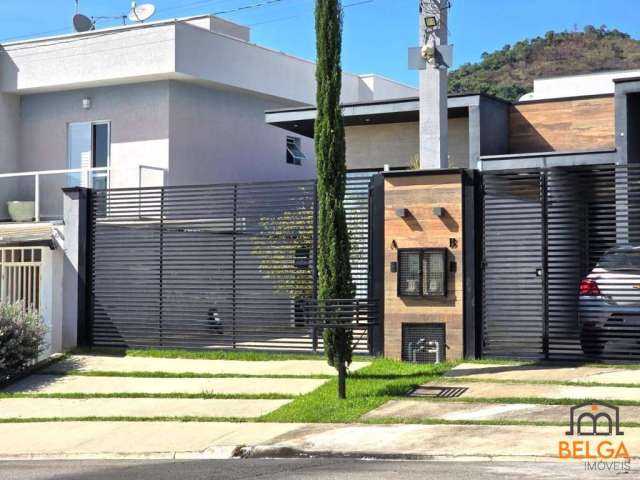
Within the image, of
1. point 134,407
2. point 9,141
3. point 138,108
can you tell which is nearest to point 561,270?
point 134,407

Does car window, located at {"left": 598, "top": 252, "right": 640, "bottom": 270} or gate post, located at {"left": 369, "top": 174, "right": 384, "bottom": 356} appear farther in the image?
gate post, located at {"left": 369, "top": 174, "right": 384, "bottom": 356}

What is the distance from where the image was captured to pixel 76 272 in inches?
736

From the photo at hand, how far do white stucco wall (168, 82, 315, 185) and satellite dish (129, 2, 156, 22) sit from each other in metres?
3.00

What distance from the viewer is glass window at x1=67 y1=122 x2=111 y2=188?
2395 centimetres

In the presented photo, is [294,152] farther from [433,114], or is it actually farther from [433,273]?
[433,273]

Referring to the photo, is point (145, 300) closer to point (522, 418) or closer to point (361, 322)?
point (361, 322)

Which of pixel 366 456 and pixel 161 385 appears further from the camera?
pixel 161 385

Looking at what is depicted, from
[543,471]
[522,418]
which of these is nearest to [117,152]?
[522,418]

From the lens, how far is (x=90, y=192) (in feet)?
61.9

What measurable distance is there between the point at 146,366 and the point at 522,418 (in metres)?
7.63

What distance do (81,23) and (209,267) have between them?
11504 mm

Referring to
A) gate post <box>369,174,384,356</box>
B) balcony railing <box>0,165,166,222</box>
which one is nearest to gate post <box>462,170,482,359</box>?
gate post <box>369,174,384,356</box>

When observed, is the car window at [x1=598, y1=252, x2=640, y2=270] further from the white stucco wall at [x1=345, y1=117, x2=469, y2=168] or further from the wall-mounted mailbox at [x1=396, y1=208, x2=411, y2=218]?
the white stucco wall at [x1=345, y1=117, x2=469, y2=168]

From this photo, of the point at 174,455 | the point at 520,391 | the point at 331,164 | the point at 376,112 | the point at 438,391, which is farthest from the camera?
the point at 376,112
